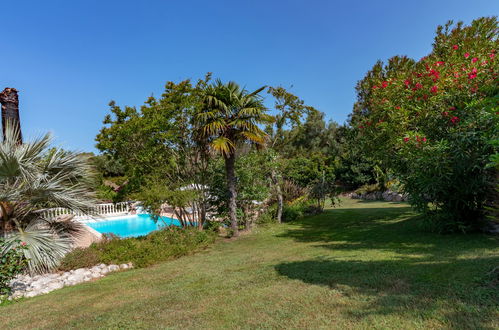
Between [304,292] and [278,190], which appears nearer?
[304,292]

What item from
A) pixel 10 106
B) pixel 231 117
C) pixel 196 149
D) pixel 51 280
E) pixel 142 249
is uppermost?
pixel 10 106

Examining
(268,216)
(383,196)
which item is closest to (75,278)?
(268,216)

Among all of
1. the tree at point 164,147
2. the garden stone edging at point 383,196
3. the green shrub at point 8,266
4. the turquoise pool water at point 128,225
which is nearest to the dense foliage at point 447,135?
the tree at point 164,147

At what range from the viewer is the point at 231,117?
1038 centimetres

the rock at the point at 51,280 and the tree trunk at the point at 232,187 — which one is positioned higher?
the tree trunk at the point at 232,187

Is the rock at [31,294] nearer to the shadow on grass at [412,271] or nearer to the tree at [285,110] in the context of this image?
the shadow on grass at [412,271]

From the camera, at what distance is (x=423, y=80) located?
8.02 meters

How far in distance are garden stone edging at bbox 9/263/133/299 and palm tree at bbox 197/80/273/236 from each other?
494cm

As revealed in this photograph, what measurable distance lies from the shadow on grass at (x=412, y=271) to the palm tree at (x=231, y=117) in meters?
4.11

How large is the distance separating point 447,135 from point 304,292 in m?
5.92

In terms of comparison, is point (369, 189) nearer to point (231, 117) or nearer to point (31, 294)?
point (231, 117)

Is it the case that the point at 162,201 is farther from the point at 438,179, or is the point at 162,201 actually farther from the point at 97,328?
the point at 438,179

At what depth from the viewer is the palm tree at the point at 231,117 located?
9.95m

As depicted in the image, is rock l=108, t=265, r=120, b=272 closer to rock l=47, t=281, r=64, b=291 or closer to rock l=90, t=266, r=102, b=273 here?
rock l=90, t=266, r=102, b=273
